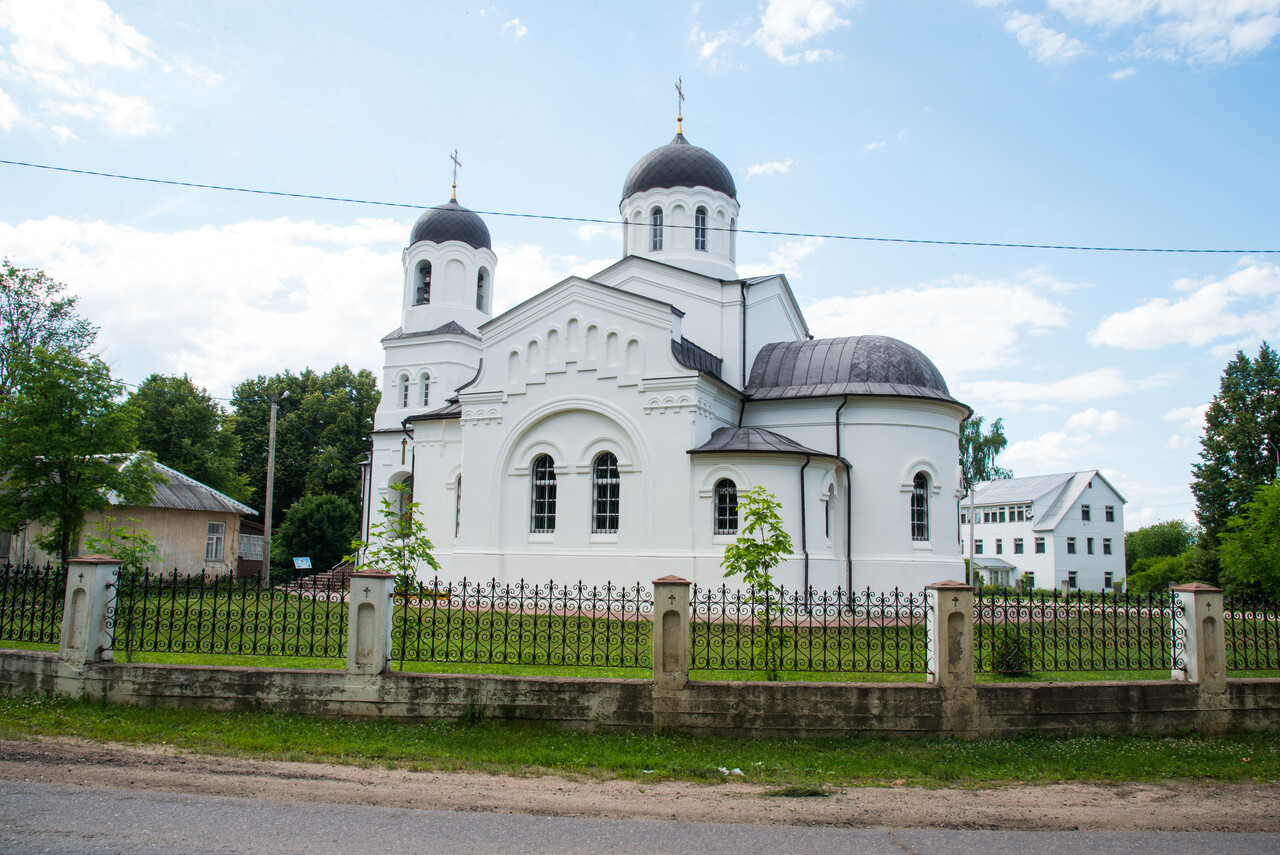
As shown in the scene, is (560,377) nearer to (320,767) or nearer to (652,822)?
(320,767)

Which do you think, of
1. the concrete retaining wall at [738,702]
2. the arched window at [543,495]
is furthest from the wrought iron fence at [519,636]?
the arched window at [543,495]

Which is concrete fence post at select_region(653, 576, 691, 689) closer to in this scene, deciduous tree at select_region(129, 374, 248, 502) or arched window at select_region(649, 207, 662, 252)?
arched window at select_region(649, 207, 662, 252)

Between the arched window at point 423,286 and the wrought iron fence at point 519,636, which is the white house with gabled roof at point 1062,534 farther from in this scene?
the wrought iron fence at point 519,636

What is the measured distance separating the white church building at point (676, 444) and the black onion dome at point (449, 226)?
22.1 feet

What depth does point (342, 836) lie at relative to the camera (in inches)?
197

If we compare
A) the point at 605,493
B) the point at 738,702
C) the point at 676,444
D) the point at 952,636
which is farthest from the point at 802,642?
the point at 605,493

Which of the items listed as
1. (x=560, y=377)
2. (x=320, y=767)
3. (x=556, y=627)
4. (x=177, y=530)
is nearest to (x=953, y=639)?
(x=320, y=767)

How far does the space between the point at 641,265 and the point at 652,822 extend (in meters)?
18.3

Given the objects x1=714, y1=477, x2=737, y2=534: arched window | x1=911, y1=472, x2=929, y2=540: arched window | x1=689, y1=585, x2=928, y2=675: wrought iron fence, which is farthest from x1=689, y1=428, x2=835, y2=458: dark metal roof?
x1=689, y1=585, x2=928, y2=675: wrought iron fence

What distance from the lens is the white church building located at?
59.9 feet

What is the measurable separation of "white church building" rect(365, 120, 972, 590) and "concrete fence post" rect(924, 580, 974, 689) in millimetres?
9727

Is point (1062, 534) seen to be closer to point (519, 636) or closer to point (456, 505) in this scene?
point (456, 505)

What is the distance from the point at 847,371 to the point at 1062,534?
2936 centimetres

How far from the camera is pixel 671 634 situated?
25.4 feet
